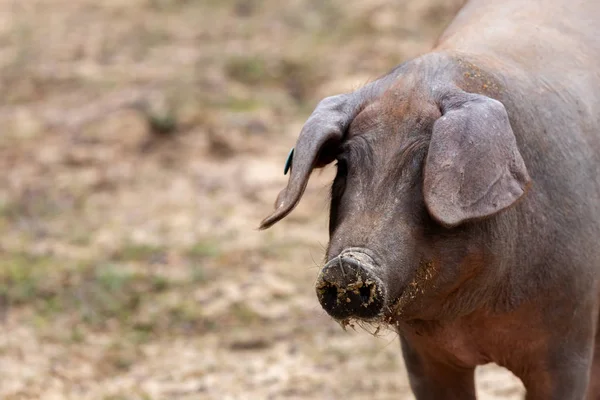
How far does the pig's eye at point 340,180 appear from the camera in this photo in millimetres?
4026

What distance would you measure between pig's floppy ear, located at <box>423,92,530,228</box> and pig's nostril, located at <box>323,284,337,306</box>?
0.41 meters

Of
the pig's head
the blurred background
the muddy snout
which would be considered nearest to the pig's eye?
the pig's head

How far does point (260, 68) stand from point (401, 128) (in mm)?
7939

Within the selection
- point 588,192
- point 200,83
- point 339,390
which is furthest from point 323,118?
point 200,83

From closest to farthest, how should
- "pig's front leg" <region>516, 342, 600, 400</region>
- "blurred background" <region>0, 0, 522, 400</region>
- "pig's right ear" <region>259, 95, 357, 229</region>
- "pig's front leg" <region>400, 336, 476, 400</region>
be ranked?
"pig's right ear" <region>259, 95, 357, 229</region> → "pig's front leg" <region>516, 342, 600, 400</region> → "pig's front leg" <region>400, 336, 476, 400</region> → "blurred background" <region>0, 0, 522, 400</region>

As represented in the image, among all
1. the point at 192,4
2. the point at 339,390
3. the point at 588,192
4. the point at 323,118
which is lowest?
the point at 192,4

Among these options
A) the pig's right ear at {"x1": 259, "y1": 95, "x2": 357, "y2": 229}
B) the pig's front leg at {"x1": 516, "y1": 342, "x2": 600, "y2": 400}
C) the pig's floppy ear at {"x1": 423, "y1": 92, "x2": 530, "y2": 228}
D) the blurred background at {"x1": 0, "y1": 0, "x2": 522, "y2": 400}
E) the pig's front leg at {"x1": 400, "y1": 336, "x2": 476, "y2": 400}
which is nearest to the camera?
the pig's floppy ear at {"x1": 423, "y1": 92, "x2": 530, "y2": 228}

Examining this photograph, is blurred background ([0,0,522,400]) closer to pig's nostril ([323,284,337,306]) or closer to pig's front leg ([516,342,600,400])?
pig's nostril ([323,284,337,306])

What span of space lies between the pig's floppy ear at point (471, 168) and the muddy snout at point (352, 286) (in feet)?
Answer: 0.92

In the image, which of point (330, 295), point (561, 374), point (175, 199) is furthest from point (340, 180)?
point (175, 199)

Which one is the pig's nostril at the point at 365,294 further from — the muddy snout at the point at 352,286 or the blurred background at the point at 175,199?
the blurred background at the point at 175,199

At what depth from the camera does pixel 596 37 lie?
4.90 m

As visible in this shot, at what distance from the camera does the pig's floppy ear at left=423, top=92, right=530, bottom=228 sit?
364 cm

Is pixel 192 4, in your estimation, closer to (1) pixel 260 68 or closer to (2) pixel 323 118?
(1) pixel 260 68
